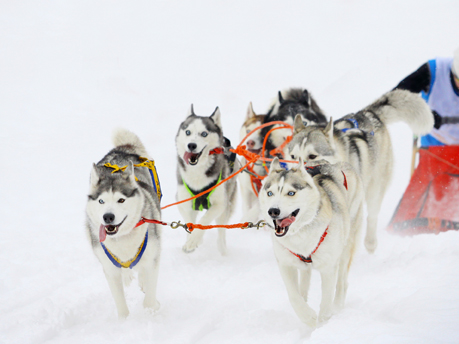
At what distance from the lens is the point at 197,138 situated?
3840mm

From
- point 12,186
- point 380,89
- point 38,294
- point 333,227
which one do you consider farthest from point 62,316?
point 380,89

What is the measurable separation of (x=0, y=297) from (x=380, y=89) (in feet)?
29.6

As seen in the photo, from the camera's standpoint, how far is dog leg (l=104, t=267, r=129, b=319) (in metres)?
2.75

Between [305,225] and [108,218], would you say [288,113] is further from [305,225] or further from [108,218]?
[108,218]

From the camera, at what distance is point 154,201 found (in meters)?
3.13

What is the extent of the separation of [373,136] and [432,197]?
1.65 meters

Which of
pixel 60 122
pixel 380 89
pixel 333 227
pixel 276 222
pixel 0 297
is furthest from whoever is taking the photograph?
pixel 380 89

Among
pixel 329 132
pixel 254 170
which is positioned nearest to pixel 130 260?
pixel 329 132

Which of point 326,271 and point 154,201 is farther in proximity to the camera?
point 154,201

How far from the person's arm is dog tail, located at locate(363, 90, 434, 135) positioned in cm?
74

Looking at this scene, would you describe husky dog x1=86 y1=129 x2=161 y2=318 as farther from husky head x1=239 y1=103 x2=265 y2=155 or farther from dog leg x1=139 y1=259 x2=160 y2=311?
husky head x1=239 y1=103 x2=265 y2=155

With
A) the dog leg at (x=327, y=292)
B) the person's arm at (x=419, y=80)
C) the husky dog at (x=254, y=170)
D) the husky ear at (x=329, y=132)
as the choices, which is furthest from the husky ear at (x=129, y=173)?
the person's arm at (x=419, y=80)

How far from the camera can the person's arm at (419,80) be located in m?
4.81

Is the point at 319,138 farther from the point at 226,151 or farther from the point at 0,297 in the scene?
the point at 0,297
